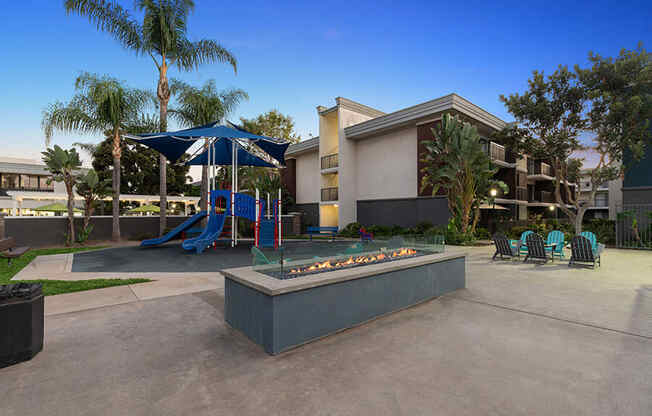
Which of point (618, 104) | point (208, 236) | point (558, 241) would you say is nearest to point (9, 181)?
point (208, 236)

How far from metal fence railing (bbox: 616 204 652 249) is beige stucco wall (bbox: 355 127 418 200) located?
10.6 m

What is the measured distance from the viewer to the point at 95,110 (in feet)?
54.5

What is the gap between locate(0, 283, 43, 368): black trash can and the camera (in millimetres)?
3234

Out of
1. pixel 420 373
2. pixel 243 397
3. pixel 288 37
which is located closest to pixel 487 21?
pixel 288 37

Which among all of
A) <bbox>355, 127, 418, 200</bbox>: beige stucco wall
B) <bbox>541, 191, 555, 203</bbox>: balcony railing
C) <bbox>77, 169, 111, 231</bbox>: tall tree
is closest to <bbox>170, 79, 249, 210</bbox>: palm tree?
<bbox>77, 169, 111, 231</bbox>: tall tree

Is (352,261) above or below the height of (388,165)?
below

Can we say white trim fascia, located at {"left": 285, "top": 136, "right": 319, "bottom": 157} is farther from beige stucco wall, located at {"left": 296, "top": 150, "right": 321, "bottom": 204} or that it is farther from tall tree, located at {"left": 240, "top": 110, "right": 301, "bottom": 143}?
tall tree, located at {"left": 240, "top": 110, "right": 301, "bottom": 143}

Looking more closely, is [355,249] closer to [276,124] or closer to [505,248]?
[505,248]

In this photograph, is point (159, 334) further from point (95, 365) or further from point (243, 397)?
point (243, 397)

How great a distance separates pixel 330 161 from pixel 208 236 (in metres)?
13.9

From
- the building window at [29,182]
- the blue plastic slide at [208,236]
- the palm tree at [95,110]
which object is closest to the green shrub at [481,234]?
the blue plastic slide at [208,236]

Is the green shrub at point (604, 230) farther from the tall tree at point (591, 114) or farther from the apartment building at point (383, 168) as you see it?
the apartment building at point (383, 168)

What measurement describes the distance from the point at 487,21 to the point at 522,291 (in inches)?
508

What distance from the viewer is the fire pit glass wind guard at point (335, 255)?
4.43 metres
